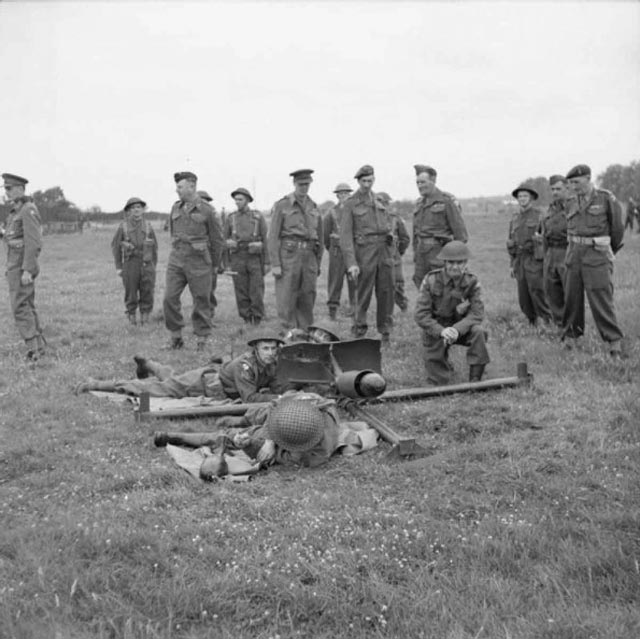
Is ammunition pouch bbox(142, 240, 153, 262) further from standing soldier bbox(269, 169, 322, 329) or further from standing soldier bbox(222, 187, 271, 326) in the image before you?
standing soldier bbox(269, 169, 322, 329)

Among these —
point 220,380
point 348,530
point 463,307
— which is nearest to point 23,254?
point 220,380

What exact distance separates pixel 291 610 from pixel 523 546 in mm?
1335

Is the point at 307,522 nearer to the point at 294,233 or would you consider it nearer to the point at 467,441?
the point at 467,441

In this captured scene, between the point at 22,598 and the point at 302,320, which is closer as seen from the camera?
the point at 22,598

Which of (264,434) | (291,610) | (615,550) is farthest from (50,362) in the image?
(615,550)

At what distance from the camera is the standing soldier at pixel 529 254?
440 inches

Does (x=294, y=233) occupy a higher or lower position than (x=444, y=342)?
higher

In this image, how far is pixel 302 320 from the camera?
11.0 meters

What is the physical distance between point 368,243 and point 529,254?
8.91ft

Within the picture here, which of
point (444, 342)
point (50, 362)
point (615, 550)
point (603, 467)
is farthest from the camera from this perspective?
point (50, 362)

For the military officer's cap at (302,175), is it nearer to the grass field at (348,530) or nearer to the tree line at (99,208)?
the grass field at (348,530)

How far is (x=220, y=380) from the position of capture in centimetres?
790

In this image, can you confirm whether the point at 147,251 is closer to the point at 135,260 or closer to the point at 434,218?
the point at 135,260

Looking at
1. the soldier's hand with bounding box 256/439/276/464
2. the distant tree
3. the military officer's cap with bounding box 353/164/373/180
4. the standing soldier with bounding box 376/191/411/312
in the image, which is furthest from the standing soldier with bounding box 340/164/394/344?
the distant tree
